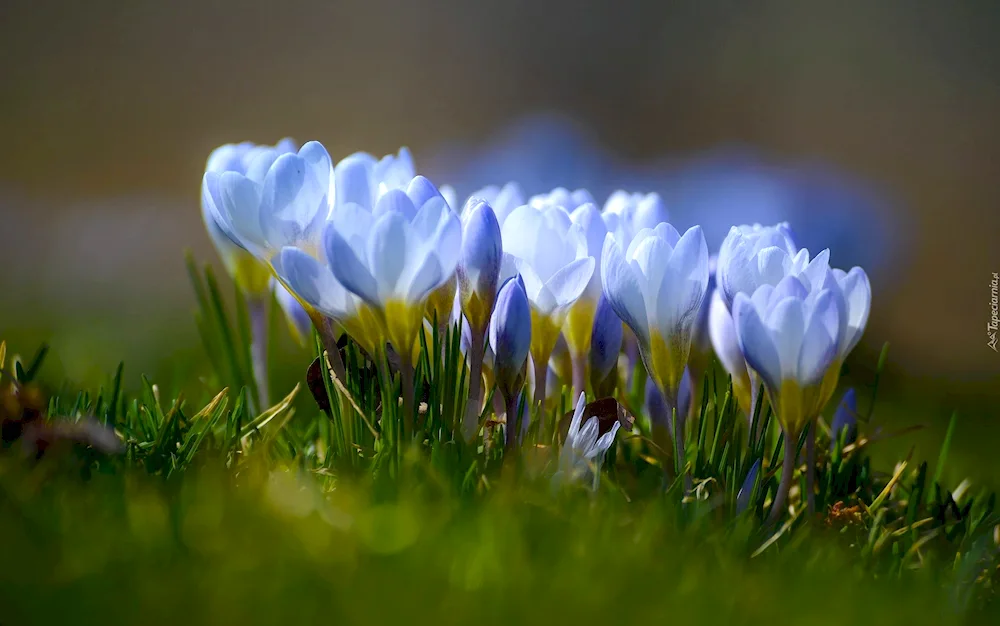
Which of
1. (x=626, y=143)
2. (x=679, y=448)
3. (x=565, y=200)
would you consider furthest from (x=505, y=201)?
(x=626, y=143)

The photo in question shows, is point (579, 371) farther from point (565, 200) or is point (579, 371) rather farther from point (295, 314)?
point (295, 314)

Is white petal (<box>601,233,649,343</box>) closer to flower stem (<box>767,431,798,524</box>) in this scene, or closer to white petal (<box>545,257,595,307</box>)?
white petal (<box>545,257,595,307</box>)

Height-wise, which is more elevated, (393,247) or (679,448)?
(393,247)

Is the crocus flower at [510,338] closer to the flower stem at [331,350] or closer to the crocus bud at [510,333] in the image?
the crocus bud at [510,333]

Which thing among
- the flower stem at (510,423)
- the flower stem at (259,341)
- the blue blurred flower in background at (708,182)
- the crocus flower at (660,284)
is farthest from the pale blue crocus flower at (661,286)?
the blue blurred flower in background at (708,182)

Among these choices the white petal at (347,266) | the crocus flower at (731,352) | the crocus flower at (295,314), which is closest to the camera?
the white petal at (347,266)

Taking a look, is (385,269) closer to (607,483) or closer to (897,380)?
(607,483)

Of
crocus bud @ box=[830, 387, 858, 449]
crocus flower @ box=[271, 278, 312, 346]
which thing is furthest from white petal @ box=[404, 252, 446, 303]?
crocus bud @ box=[830, 387, 858, 449]
